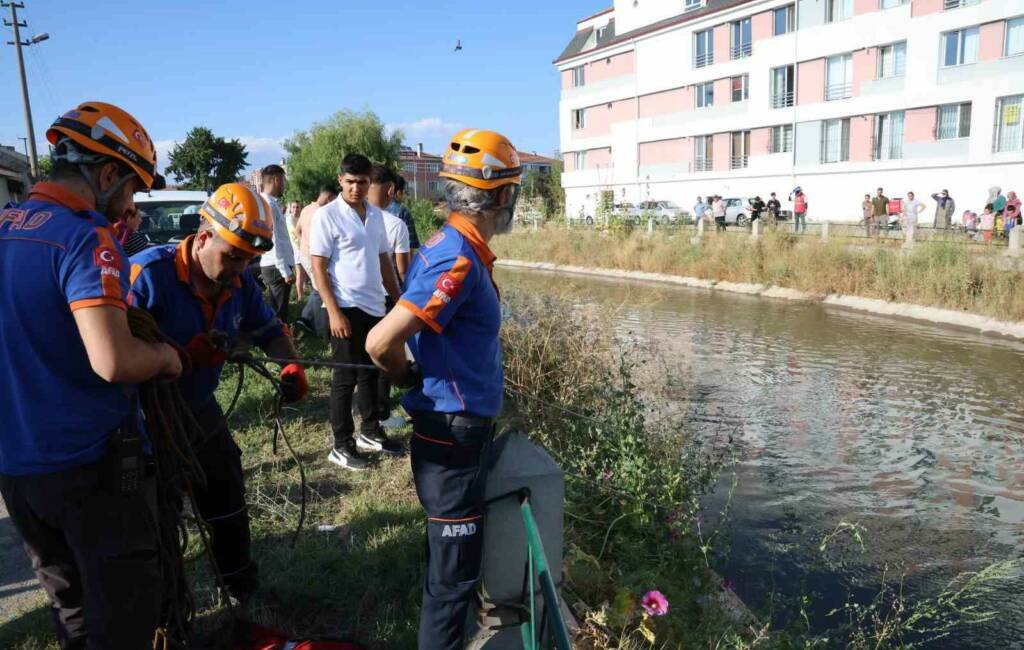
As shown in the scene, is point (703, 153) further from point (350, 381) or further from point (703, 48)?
point (350, 381)

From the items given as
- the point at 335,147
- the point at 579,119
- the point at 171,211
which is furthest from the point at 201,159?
the point at 171,211

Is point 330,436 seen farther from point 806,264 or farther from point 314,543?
point 806,264

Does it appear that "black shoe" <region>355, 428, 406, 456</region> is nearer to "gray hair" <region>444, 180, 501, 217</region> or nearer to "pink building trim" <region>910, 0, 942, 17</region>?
"gray hair" <region>444, 180, 501, 217</region>

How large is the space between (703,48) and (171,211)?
3298cm

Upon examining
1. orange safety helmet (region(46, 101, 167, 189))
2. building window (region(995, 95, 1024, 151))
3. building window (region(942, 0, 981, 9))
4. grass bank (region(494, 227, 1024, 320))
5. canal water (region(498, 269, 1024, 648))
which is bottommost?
canal water (region(498, 269, 1024, 648))

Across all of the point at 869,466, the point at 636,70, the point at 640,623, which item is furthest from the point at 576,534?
the point at 636,70

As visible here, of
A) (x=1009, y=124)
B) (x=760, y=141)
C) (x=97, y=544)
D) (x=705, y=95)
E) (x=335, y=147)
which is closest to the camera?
(x=97, y=544)

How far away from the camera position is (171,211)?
40.3ft

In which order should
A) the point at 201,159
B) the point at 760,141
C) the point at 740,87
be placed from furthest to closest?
the point at 201,159 → the point at 740,87 → the point at 760,141

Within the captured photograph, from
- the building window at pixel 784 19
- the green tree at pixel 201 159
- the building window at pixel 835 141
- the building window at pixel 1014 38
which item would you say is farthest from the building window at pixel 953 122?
the green tree at pixel 201 159

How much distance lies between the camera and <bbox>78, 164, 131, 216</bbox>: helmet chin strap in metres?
2.26

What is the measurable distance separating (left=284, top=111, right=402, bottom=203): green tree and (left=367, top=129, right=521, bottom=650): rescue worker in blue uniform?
178 ft

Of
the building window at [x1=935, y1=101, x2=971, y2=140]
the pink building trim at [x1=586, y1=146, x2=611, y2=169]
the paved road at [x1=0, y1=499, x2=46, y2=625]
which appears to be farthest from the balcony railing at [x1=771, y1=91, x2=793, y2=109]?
the paved road at [x1=0, y1=499, x2=46, y2=625]

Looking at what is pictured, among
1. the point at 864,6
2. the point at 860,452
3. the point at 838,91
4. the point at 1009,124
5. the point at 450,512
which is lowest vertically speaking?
the point at 860,452
